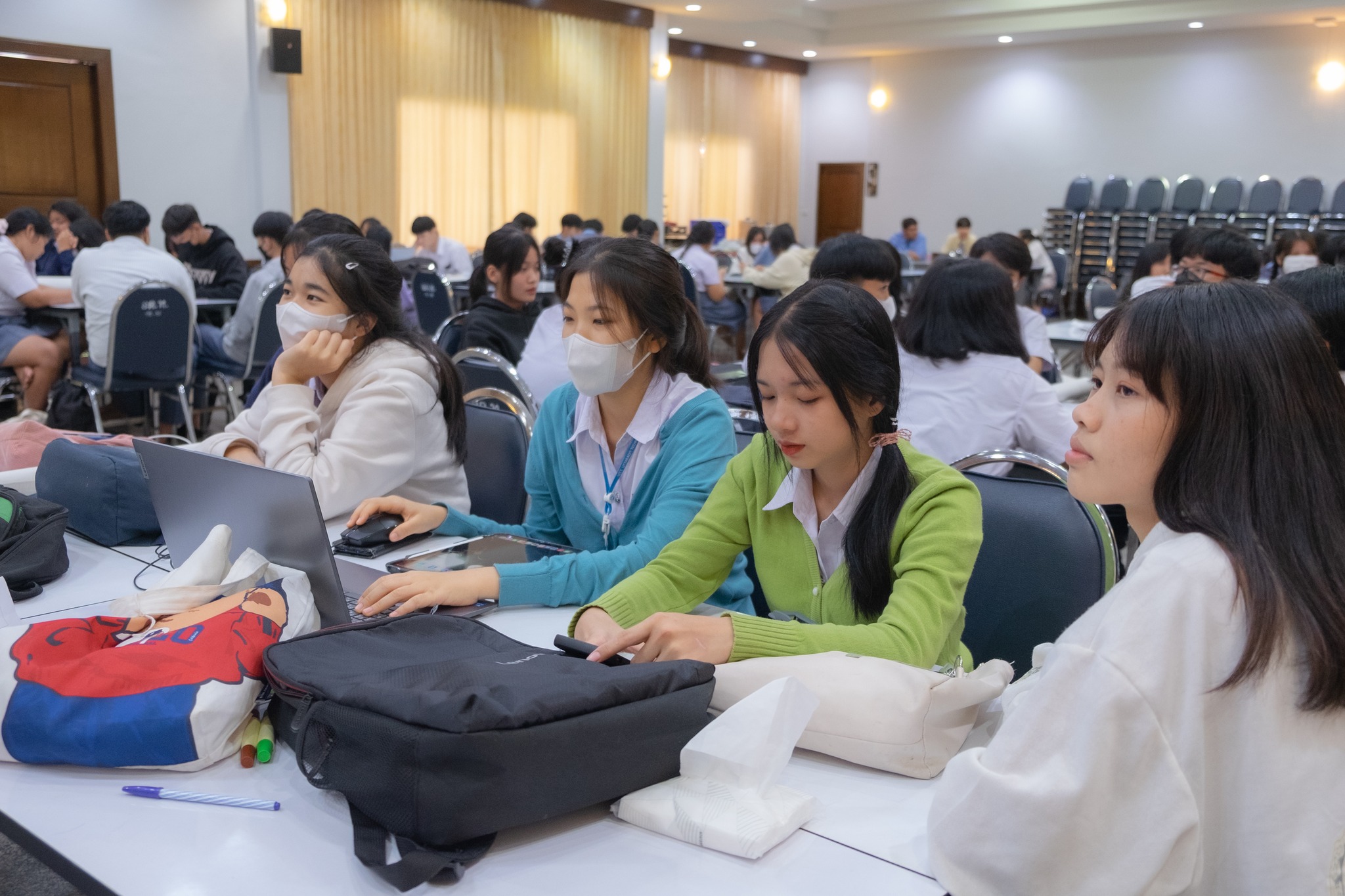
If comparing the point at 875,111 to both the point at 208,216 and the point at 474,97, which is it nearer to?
the point at 474,97

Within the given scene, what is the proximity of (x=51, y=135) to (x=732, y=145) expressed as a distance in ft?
28.0

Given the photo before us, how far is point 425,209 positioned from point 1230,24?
8.45 meters

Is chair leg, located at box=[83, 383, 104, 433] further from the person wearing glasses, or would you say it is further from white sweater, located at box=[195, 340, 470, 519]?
the person wearing glasses

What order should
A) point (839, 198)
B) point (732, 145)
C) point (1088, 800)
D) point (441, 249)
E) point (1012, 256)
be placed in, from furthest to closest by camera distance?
point (839, 198) < point (732, 145) < point (441, 249) < point (1012, 256) < point (1088, 800)

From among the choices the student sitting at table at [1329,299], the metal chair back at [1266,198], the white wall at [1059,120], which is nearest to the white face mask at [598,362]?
the student sitting at table at [1329,299]

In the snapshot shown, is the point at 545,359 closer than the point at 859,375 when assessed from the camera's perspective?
No

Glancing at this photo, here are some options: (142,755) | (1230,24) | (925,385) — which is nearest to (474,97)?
(1230,24)

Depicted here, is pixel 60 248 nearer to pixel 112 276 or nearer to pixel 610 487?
pixel 112 276

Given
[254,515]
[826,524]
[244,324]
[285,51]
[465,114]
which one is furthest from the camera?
[465,114]

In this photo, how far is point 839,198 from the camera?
50.6 feet

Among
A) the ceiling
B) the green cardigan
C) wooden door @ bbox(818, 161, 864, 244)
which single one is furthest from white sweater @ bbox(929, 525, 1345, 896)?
wooden door @ bbox(818, 161, 864, 244)

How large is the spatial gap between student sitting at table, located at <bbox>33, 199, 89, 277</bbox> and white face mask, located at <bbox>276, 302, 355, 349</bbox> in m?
5.76

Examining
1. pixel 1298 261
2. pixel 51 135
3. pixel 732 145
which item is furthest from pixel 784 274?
pixel 732 145

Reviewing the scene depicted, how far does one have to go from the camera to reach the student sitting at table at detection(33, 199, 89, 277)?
7.15 m
